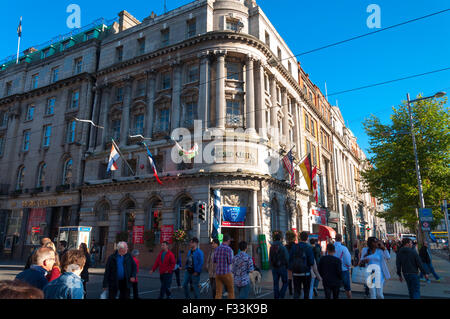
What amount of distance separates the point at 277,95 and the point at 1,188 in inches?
1273

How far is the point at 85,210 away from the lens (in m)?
27.6

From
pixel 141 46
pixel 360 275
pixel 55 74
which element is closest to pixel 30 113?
pixel 55 74

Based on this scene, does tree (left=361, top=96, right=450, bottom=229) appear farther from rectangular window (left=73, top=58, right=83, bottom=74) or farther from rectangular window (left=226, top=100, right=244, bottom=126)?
rectangular window (left=73, top=58, right=83, bottom=74)

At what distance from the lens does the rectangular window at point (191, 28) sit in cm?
2742

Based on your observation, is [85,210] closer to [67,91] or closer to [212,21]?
[67,91]

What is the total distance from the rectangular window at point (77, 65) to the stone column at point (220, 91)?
17730 mm

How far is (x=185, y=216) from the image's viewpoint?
2331cm

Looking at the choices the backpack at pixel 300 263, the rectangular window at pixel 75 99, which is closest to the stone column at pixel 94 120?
the rectangular window at pixel 75 99

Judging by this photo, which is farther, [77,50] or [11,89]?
[11,89]

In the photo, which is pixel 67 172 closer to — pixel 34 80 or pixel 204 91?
pixel 34 80

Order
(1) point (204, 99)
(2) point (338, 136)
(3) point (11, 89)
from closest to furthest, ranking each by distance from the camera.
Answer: (1) point (204, 99) → (3) point (11, 89) → (2) point (338, 136)

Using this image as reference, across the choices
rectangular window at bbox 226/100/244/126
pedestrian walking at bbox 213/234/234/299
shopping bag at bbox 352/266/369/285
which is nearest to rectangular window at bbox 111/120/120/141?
rectangular window at bbox 226/100/244/126

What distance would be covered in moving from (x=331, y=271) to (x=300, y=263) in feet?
3.26
